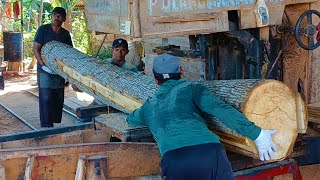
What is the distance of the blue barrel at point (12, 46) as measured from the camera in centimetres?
1315

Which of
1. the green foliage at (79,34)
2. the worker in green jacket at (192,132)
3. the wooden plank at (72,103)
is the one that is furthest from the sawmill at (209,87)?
the green foliage at (79,34)

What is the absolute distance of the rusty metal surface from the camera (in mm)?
3159

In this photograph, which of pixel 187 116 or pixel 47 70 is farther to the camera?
pixel 47 70

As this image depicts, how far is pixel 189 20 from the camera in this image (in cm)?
389

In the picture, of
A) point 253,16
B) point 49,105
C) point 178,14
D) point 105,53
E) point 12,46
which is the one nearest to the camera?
point 178,14

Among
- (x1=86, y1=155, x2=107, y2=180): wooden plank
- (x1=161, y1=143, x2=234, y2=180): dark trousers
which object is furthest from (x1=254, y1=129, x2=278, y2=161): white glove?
(x1=86, y1=155, x2=107, y2=180): wooden plank

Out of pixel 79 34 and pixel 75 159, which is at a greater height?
pixel 79 34

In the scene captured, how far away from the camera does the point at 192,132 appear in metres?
3.07

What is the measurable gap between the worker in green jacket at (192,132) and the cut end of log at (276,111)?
0.12 meters

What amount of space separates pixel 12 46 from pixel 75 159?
34.6 feet

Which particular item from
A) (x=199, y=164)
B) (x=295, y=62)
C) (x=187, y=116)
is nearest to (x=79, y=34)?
(x=295, y=62)

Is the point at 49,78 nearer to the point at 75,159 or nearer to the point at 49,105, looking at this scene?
the point at 49,105

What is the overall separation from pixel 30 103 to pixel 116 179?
6882mm

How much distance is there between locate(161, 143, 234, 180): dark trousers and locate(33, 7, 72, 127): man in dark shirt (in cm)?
375
